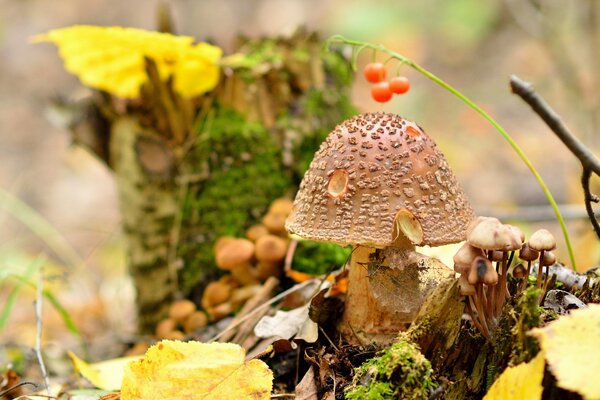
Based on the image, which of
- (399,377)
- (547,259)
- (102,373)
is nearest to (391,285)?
(399,377)

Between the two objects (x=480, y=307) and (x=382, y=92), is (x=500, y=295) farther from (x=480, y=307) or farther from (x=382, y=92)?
(x=382, y=92)

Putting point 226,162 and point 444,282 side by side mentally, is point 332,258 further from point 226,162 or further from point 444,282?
point 444,282

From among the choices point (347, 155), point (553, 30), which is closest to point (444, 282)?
point (347, 155)

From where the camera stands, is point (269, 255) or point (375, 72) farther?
point (269, 255)

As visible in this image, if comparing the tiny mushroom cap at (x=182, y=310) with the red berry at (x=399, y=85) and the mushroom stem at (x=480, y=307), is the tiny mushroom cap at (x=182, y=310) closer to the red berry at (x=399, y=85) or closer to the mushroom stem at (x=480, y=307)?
the red berry at (x=399, y=85)

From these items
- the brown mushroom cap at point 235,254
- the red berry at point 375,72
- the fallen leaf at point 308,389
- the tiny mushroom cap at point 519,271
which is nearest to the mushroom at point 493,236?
the tiny mushroom cap at point 519,271

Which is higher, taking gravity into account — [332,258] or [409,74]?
[332,258]

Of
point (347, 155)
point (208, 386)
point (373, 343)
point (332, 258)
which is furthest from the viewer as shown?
point (332, 258)
